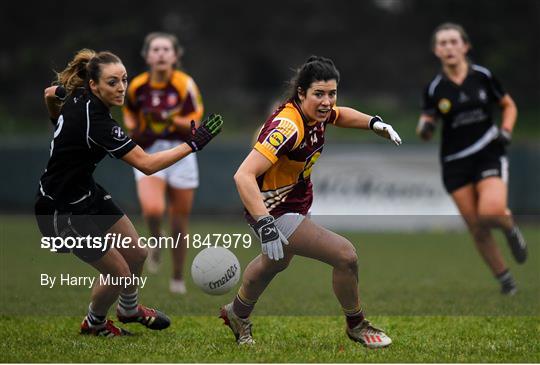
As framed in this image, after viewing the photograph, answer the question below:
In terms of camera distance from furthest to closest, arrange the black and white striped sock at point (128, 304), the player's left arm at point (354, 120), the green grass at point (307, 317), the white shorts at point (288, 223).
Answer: the black and white striped sock at point (128, 304), the player's left arm at point (354, 120), the white shorts at point (288, 223), the green grass at point (307, 317)

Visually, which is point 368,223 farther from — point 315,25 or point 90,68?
point 90,68

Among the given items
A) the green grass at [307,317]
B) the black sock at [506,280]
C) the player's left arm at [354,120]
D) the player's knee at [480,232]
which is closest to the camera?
the green grass at [307,317]

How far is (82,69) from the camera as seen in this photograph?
6062 mm

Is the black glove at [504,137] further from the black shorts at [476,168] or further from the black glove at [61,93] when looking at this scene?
the black glove at [61,93]

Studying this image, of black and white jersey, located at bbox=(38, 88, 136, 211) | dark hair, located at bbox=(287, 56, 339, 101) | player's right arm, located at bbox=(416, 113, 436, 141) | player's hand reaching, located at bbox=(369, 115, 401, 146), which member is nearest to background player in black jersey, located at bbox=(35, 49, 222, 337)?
black and white jersey, located at bbox=(38, 88, 136, 211)

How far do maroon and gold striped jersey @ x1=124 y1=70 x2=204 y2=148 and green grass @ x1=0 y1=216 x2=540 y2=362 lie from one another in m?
1.39

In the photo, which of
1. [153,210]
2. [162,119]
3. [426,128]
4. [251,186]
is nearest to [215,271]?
[251,186]

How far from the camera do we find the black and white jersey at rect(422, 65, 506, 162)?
28.5 feet

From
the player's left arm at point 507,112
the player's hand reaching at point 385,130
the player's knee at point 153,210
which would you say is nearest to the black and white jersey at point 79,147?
the player's hand reaching at point 385,130

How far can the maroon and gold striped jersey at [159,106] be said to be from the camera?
8.80 m

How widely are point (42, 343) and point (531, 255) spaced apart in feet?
25.2

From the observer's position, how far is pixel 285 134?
5.56 meters

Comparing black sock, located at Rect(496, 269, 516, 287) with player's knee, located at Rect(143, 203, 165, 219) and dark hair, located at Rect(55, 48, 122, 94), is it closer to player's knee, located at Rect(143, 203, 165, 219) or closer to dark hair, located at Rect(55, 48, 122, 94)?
player's knee, located at Rect(143, 203, 165, 219)

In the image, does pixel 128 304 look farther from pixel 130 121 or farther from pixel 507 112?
pixel 507 112
